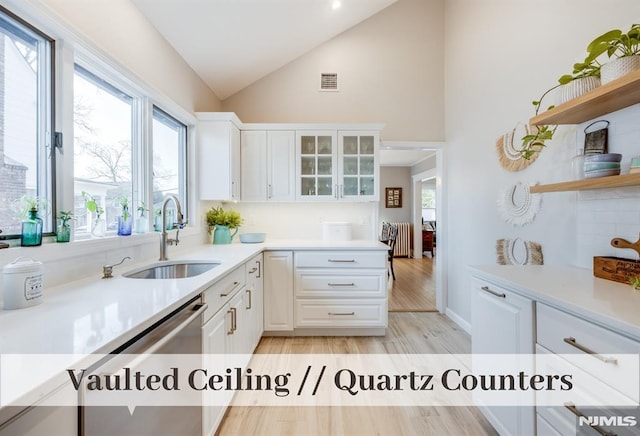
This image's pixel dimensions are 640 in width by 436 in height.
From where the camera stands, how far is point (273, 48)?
117 inches

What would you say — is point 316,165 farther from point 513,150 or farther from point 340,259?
point 513,150

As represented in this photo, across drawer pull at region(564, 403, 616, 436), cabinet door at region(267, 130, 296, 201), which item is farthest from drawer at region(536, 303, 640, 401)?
cabinet door at region(267, 130, 296, 201)

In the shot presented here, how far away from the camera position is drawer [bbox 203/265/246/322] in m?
1.42

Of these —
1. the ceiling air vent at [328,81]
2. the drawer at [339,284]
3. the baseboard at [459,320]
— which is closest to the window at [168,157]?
the drawer at [339,284]

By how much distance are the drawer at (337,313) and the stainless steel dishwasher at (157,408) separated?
1.54 m

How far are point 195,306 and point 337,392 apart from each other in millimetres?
1306

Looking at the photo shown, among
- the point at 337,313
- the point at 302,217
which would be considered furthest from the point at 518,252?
the point at 302,217

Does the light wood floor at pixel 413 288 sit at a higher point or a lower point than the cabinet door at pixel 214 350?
lower

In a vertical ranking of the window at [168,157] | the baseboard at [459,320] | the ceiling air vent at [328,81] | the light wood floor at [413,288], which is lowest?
the light wood floor at [413,288]

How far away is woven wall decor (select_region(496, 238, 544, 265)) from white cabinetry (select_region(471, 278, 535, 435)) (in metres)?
0.70

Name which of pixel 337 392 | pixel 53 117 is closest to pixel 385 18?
pixel 53 117

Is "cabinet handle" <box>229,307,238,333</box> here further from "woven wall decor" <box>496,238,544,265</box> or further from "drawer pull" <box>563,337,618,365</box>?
"woven wall decor" <box>496,238,544,265</box>

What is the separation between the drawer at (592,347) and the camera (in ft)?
2.88

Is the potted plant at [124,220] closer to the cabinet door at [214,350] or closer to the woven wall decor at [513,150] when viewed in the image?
the cabinet door at [214,350]
